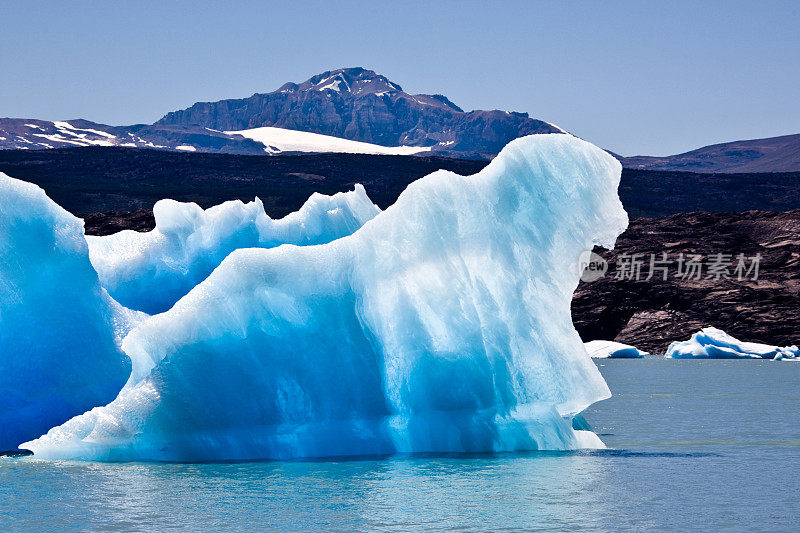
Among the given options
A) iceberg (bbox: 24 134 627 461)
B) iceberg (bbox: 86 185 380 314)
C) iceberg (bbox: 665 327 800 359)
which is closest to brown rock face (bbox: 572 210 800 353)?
iceberg (bbox: 665 327 800 359)

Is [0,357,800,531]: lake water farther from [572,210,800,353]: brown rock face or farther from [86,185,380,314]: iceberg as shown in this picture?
[572,210,800,353]: brown rock face

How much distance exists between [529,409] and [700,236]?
229ft

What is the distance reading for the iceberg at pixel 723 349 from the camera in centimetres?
5850

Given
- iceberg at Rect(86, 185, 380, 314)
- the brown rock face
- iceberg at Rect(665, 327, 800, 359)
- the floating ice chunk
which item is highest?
iceberg at Rect(86, 185, 380, 314)

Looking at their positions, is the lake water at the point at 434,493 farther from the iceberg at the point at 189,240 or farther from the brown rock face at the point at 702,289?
the brown rock face at the point at 702,289

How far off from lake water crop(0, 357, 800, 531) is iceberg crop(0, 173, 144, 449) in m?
2.11

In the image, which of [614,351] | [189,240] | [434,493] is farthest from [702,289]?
[434,493]

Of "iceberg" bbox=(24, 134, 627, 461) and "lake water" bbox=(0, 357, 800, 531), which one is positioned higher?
"iceberg" bbox=(24, 134, 627, 461)

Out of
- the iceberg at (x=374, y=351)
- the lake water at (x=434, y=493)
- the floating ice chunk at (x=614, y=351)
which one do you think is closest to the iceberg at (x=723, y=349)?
the floating ice chunk at (x=614, y=351)

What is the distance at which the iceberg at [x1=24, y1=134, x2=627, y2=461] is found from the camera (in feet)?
44.0

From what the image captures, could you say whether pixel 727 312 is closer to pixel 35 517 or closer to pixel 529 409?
pixel 529 409

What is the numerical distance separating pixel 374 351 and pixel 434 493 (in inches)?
117

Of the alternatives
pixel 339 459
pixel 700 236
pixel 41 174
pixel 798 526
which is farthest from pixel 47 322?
pixel 41 174

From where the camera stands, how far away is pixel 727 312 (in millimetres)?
69375
